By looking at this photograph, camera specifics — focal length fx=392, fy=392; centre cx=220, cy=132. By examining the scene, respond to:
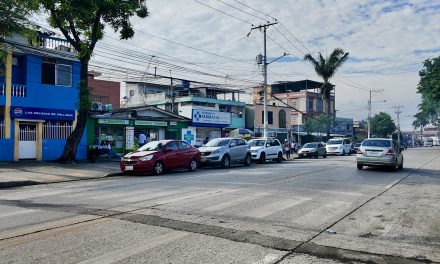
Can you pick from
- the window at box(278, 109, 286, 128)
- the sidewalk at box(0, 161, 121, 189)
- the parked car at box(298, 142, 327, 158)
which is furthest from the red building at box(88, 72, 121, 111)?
the sidewalk at box(0, 161, 121, 189)

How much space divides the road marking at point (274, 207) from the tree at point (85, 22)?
1421 centimetres

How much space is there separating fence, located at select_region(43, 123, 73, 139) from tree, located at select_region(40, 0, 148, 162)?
2.49 meters

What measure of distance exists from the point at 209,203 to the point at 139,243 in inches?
143

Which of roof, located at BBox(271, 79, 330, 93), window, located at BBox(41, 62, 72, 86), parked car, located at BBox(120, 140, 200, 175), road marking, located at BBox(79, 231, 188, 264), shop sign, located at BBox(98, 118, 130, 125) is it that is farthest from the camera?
roof, located at BBox(271, 79, 330, 93)

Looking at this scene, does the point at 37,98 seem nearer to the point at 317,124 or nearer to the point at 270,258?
the point at 270,258

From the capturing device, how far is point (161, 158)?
17.8m

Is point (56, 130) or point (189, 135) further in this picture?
point (189, 135)

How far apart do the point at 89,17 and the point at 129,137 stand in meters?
10.5

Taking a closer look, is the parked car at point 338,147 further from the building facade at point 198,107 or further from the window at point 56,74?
the window at point 56,74

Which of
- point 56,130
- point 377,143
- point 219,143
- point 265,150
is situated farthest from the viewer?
point 265,150

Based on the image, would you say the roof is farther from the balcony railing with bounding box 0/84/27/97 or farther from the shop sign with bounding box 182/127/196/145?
the balcony railing with bounding box 0/84/27/97

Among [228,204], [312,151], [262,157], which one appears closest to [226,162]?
[262,157]

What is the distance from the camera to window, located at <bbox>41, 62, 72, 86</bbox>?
23203 mm

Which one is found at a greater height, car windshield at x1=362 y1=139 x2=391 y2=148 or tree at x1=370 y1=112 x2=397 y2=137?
tree at x1=370 y1=112 x2=397 y2=137
